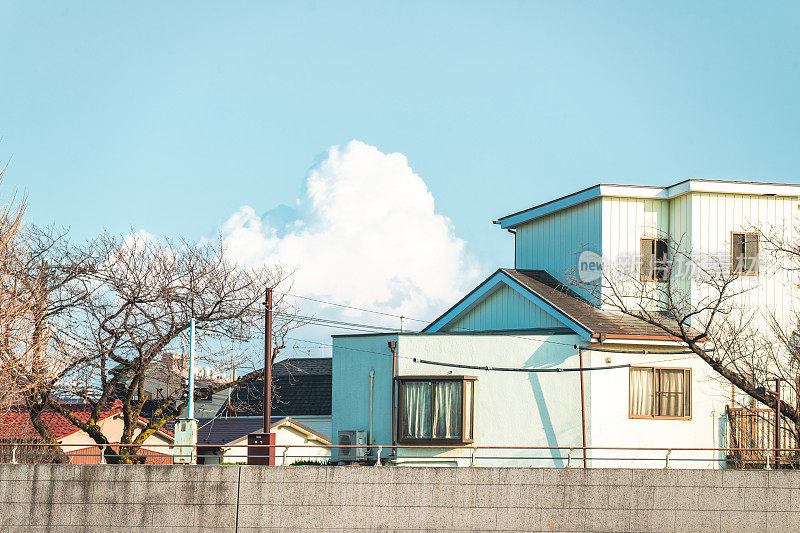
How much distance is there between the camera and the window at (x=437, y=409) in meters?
19.6

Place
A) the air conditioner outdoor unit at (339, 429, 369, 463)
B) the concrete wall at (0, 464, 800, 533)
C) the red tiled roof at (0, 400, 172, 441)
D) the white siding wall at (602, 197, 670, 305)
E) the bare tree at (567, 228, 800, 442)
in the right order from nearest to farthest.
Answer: the concrete wall at (0, 464, 800, 533) → the red tiled roof at (0, 400, 172, 441) → the air conditioner outdoor unit at (339, 429, 369, 463) → the bare tree at (567, 228, 800, 442) → the white siding wall at (602, 197, 670, 305)

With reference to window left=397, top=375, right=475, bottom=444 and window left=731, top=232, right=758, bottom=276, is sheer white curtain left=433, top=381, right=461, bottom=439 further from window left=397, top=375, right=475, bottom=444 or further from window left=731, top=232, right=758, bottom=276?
window left=731, top=232, right=758, bottom=276

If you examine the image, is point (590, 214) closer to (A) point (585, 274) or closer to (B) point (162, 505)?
(A) point (585, 274)

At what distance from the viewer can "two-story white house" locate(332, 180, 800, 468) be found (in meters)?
19.6

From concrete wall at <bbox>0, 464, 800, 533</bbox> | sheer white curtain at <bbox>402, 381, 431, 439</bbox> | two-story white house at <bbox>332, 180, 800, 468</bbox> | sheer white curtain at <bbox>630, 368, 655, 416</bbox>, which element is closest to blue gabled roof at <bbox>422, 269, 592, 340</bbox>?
two-story white house at <bbox>332, 180, 800, 468</bbox>

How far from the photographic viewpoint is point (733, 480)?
15789 millimetres

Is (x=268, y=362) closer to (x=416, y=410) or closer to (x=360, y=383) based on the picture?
(x=360, y=383)

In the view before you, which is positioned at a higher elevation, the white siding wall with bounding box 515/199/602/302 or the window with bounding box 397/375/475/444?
the white siding wall with bounding box 515/199/602/302

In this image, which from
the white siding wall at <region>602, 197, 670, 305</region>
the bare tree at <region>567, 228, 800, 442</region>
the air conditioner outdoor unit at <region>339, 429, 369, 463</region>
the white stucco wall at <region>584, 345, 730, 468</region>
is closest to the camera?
the white stucco wall at <region>584, 345, 730, 468</region>

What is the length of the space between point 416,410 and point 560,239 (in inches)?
284

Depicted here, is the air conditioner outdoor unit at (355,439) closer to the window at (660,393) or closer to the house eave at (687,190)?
the window at (660,393)

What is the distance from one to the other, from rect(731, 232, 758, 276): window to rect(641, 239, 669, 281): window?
5.78 ft

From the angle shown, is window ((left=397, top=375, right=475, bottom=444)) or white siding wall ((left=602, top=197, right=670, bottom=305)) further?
white siding wall ((left=602, top=197, right=670, bottom=305))

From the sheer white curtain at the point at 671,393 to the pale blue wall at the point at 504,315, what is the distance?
2838 millimetres
